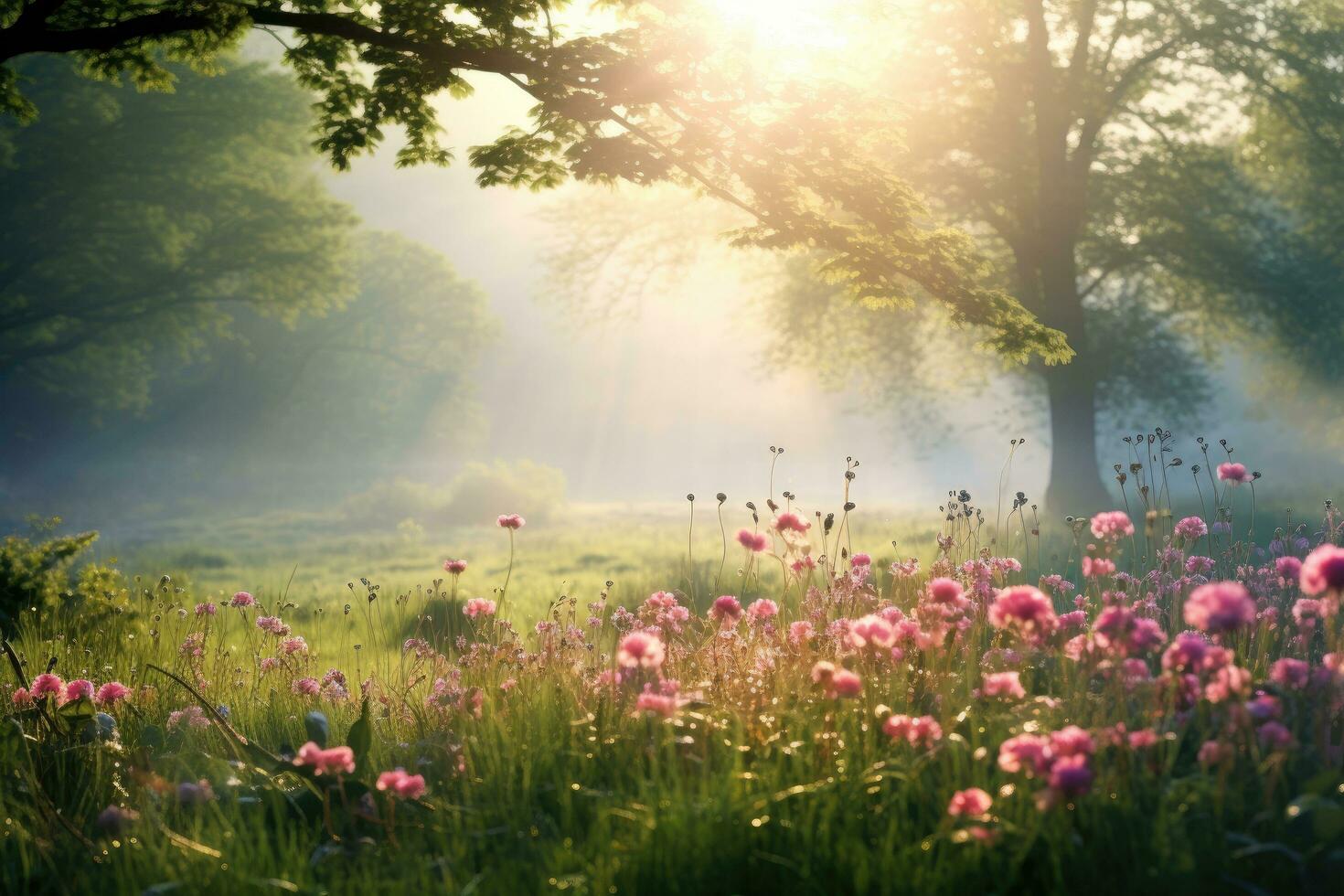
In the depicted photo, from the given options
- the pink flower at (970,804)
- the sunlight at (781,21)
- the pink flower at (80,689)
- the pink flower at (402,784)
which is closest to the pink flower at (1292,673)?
the pink flower at (970,804)

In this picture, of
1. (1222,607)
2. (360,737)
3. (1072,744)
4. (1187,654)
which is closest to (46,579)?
(360,737)

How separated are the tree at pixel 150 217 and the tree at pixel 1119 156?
14.5 metres

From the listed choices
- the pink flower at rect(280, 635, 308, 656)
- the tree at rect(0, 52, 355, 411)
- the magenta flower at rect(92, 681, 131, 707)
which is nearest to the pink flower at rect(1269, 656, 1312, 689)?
the magenta flower at rect(92, 681, 131, 707)

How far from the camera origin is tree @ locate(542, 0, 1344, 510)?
16500 millimetres

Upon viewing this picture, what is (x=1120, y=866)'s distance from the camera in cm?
277

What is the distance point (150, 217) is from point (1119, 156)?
20.9 meters

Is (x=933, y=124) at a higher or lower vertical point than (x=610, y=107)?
higher

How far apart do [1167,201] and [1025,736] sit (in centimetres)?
1780

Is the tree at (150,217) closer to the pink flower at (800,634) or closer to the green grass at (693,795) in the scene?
the green grass at (693,795)

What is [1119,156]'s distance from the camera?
1806 cm

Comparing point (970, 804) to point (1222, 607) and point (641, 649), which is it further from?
point (641, 649)

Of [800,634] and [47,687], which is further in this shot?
[47,687]

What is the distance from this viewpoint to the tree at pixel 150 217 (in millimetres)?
21906

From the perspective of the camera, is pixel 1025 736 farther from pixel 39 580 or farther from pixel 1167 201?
pixel 1167 201
